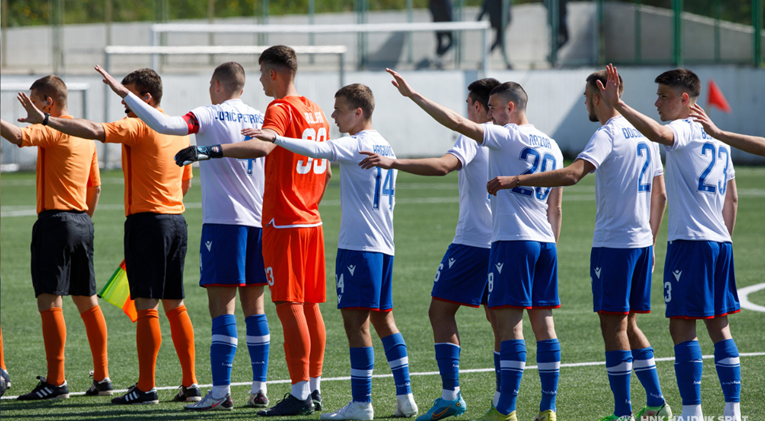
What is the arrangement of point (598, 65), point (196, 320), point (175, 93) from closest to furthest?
1. point (196, 320)
2. point (175, 93)
3. point (598, 65)

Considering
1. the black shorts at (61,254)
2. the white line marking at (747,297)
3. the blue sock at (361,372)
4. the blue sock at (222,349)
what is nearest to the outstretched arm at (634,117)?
the blue sock at (361,372)

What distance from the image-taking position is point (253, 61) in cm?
3359

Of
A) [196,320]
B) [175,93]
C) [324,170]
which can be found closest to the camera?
[324,170]

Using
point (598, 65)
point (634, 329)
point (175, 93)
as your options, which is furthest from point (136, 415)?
point (598, 65)

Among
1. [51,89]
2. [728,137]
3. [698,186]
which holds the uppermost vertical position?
[51,89]

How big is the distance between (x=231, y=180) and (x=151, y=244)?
2.29 ft

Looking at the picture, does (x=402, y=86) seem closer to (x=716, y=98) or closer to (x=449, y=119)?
(x=449, y=119)

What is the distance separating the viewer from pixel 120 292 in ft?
21.2

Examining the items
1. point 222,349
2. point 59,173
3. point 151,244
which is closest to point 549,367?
point 222,349

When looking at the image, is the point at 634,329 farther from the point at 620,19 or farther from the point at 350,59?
the point at 620,19

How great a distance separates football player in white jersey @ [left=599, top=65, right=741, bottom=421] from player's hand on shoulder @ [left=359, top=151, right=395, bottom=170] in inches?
51.5

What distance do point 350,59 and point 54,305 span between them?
3004cm

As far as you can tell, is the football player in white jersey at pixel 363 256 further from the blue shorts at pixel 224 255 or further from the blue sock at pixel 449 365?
the blue shorts at pixel 224 255

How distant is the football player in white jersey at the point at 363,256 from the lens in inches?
212
